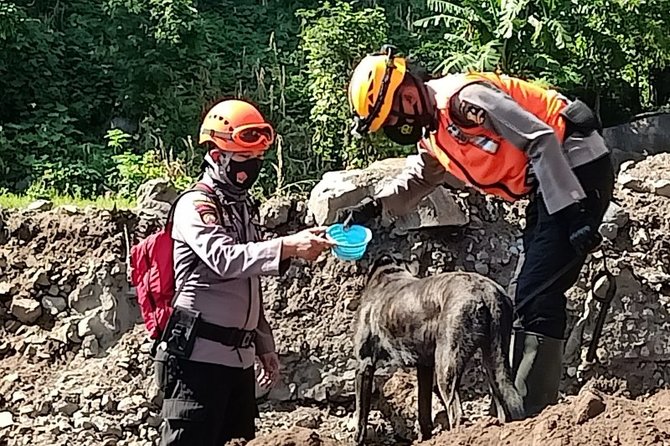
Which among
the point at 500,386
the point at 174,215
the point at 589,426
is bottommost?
the point at 500,386

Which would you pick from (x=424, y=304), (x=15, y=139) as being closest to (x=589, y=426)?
(x=424, y=304)

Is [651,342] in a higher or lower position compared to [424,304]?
lower

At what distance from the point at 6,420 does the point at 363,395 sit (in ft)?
8.11

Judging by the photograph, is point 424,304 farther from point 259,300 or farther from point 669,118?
point 669,118

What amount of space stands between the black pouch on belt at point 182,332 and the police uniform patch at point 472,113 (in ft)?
5.07

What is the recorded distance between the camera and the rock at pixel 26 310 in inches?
333

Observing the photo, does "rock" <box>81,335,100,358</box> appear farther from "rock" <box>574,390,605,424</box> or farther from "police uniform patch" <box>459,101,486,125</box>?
"rock" <box>574,390,605,424</box>

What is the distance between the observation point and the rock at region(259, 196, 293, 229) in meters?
8.45

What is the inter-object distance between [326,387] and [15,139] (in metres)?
5.12

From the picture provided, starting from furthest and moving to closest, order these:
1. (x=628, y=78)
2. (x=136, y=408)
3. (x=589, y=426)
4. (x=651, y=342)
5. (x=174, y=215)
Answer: (x=628, y=78) → (x=651, y=342) → (x=136, y=408) → (x=174, y=215) → (x=589, y=426)

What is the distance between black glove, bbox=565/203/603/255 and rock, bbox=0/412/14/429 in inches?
167

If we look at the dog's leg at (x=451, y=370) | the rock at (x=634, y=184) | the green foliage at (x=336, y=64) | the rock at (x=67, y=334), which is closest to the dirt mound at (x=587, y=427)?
the dog's leg at (x=451, y=370)

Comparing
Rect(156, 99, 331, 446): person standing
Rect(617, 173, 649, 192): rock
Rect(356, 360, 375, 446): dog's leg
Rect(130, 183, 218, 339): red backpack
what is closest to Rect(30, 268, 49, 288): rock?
Rect(356, 360, 375, 446): dog's leg

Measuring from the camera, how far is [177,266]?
5.01 meters
